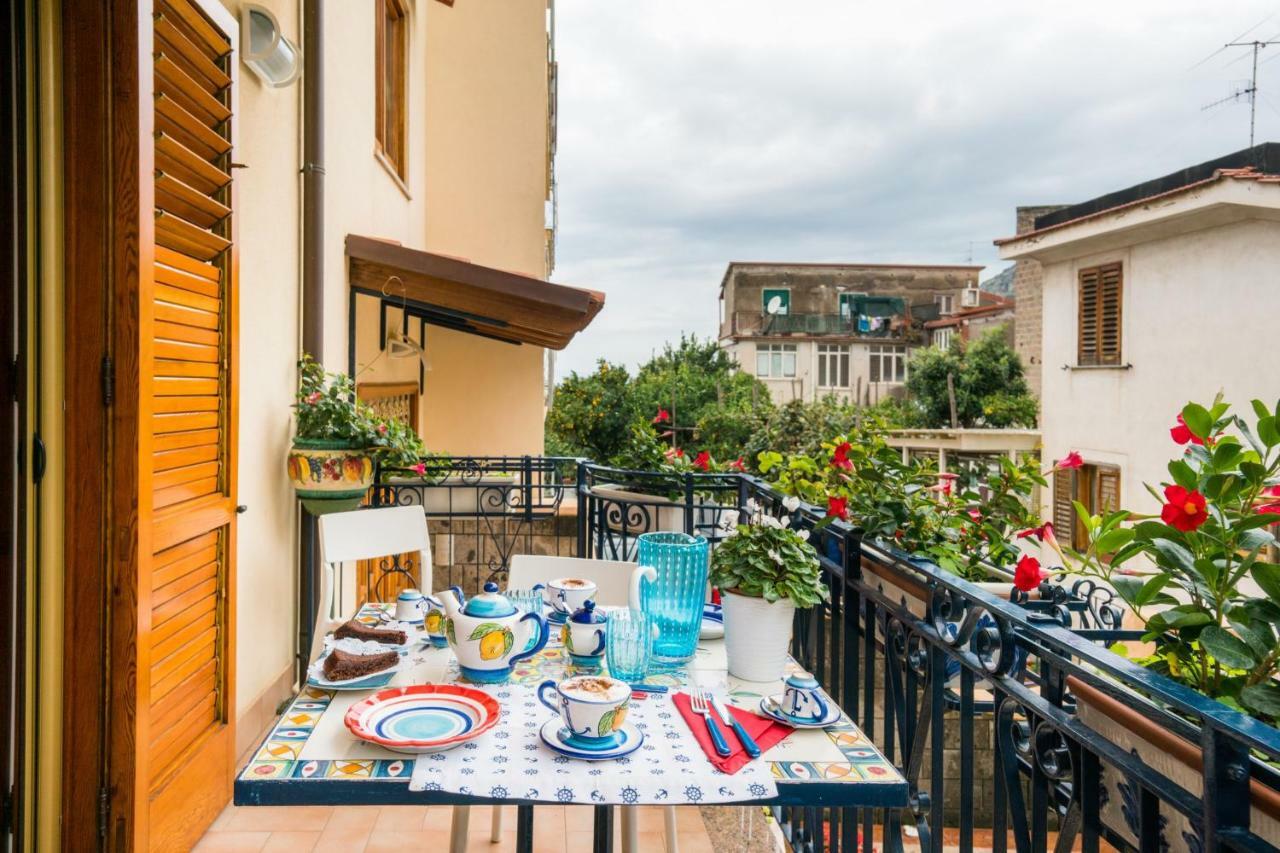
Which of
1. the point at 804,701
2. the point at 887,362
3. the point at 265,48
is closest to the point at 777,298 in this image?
the point at 887,362

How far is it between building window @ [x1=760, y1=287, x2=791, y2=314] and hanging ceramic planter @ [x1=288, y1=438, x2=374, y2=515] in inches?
1203

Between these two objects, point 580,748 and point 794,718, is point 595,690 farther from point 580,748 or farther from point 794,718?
point 794,718

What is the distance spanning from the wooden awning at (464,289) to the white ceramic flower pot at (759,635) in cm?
287

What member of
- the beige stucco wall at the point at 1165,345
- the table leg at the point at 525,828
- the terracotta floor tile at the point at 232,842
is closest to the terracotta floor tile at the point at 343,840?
the terracotta floor tile at the point at 232,842

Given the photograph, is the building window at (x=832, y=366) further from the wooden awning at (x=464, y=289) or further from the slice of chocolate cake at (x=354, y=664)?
the slice of chocolate cake at (x=354, y=664)

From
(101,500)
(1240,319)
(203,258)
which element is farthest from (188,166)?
(1240,319)

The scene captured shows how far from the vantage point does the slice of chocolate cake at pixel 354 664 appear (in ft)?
5.29

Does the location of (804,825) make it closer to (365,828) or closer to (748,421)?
(365,828)

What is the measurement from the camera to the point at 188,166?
2.16 meters

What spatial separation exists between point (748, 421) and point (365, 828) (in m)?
16.0

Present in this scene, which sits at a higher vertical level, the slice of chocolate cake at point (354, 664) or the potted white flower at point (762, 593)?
the potted white flower at point (762, 593)

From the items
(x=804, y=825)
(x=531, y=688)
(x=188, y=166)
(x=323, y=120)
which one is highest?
(x=323, y=120)

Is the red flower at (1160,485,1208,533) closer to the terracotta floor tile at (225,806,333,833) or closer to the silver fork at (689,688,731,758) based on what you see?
the silver fork at (689,688,731,758)

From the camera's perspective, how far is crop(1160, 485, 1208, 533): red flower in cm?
113
